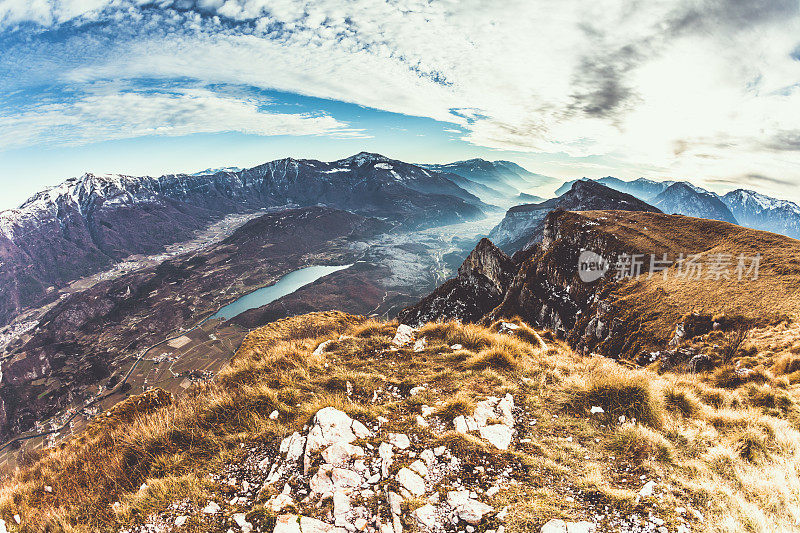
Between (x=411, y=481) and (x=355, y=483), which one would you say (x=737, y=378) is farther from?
(x=355, y=483)

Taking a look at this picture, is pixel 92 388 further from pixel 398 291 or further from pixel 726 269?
pixel 726 269

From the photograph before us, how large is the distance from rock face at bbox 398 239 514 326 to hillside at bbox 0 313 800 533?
40.4m

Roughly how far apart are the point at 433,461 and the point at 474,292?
161ft

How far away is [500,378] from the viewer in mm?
8484

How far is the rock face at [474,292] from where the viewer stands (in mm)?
48906

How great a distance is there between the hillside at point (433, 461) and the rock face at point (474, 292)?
40.4m

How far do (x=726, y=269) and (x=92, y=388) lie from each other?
178m

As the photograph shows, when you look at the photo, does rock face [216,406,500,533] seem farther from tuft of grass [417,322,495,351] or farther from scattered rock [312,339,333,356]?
tuft of grass [417,322,495,351]

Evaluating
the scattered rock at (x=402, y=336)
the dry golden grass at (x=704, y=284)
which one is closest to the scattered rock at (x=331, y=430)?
the scattered rock at (x=402, y=336)

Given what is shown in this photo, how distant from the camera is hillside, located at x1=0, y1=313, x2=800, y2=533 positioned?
411 centimetres

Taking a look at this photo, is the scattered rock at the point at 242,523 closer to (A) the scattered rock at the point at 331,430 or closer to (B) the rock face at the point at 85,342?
(A) the scattered rock at the point at 331,430

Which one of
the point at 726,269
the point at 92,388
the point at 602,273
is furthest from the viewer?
the point at 92,388

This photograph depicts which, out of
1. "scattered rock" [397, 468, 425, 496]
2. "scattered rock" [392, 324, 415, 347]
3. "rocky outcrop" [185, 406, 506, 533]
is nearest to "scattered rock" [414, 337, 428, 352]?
"scattered rock" [392, 324, 415, 347]

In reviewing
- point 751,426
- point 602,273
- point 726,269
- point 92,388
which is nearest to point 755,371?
point 751,426
